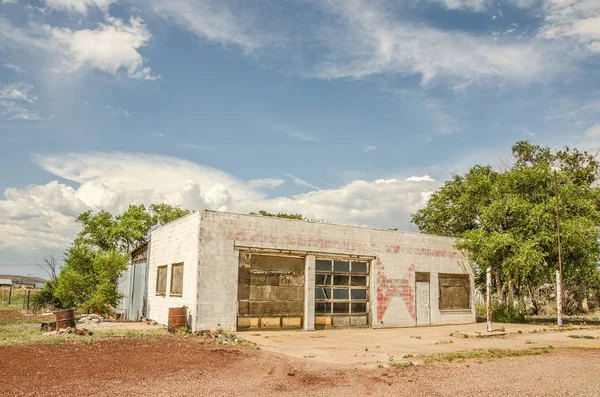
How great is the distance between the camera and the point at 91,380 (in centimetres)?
916

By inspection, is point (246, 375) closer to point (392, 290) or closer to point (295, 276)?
point (295, 276)

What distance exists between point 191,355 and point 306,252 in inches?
319

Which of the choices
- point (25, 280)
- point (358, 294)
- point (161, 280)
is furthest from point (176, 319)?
point (25, 280)

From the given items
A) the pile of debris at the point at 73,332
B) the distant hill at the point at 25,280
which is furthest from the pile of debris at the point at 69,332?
the distant hill at the point at 25,280

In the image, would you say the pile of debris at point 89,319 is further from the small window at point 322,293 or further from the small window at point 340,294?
the small window at point 340,294

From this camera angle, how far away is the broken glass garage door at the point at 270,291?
1794 centimetres

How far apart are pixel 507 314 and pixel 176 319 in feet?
57.1

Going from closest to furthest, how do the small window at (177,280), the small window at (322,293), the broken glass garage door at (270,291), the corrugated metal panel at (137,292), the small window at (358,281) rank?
the broken glass garage door at (270,291) < the small window at (177,280) < the small window at (322,293) < the small window at (358,281) < the corrugated metal panel at (137,292)

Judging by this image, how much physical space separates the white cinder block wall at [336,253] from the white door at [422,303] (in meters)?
0.33

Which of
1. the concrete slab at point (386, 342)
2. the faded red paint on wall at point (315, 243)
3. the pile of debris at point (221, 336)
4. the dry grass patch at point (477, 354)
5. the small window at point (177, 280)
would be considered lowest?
the concrete slab at point (386, 342)

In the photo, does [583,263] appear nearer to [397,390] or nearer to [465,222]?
[465,222]

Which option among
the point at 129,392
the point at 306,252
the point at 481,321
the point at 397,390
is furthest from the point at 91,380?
the point at 481,321

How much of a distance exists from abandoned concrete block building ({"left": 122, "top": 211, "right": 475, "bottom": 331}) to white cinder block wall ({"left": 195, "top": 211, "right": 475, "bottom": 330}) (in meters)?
0.04

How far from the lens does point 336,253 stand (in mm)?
20250
